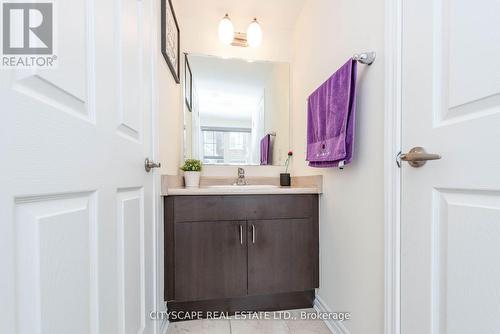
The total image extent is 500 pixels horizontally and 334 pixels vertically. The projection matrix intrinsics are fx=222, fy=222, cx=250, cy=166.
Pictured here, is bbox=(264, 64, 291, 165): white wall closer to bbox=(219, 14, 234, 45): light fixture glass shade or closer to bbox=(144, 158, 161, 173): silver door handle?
bbox=(219, 14, 234, 45): light fixture glass shade

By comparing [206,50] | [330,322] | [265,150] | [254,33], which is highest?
[254,33]

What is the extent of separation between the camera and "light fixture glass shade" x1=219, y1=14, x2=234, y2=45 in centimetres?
182

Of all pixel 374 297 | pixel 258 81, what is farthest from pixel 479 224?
pixel 258 81

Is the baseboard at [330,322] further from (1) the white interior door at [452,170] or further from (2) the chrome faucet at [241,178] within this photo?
(2) the chrome faucet at [241,178]

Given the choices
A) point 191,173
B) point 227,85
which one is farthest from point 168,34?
point 191,173

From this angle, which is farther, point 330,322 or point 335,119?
point 330,322

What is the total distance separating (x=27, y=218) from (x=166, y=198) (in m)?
0.98

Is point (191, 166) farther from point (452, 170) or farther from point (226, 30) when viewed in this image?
point (452, 170)

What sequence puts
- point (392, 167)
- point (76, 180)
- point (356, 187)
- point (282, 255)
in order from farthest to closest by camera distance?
point (282, 255) → point (356, 187) → point (392, 167) → point (76, 180)

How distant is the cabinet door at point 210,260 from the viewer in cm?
136

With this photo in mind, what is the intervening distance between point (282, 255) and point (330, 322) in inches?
18.1

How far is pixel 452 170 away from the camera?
64 centimetres

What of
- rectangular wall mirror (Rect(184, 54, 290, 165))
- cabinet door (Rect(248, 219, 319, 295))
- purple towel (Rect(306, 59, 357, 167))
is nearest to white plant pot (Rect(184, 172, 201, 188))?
rectangular wall mirror (Rect(184, 54, 290, 165))

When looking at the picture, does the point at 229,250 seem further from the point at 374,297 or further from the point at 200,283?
the point at 374,297
